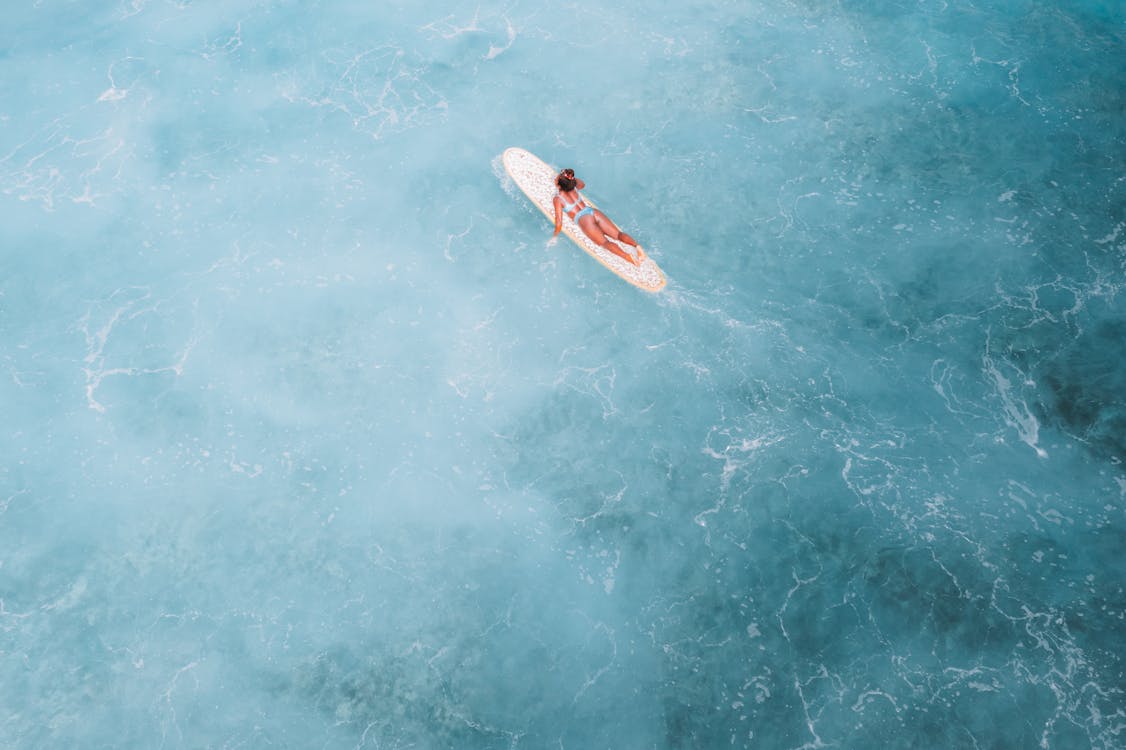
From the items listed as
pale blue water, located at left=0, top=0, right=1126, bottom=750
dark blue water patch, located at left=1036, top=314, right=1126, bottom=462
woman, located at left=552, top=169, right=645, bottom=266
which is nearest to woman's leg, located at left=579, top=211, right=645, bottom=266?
woman, located at left=552, top=169, right=645, bottom=266

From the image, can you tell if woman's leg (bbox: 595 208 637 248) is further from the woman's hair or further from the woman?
the woman's hair

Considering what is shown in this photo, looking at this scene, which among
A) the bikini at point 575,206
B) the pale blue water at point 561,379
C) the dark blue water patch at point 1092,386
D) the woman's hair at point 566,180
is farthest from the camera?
the bikini at point 575,206

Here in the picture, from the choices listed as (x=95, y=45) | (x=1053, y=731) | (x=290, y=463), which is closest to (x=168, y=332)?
(x=290, y=463)

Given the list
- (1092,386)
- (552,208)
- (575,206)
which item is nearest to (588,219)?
(575,206)

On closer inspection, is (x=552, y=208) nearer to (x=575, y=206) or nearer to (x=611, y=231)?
(x=575, y=206)

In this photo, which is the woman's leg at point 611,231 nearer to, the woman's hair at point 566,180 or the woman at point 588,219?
the woman at point 588,219

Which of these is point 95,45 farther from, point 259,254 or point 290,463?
point 290,463

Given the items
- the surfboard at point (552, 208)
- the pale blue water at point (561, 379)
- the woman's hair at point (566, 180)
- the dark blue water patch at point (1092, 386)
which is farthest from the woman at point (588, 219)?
the dark blue water patch at point (1092, 386)

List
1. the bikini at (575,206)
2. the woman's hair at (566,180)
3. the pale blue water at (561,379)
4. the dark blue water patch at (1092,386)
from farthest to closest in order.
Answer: the bikini at (575,206)
the woman's hair at (566,180)
the dark blue water patch at (1092,386)
the pale blue water at (561,379)
